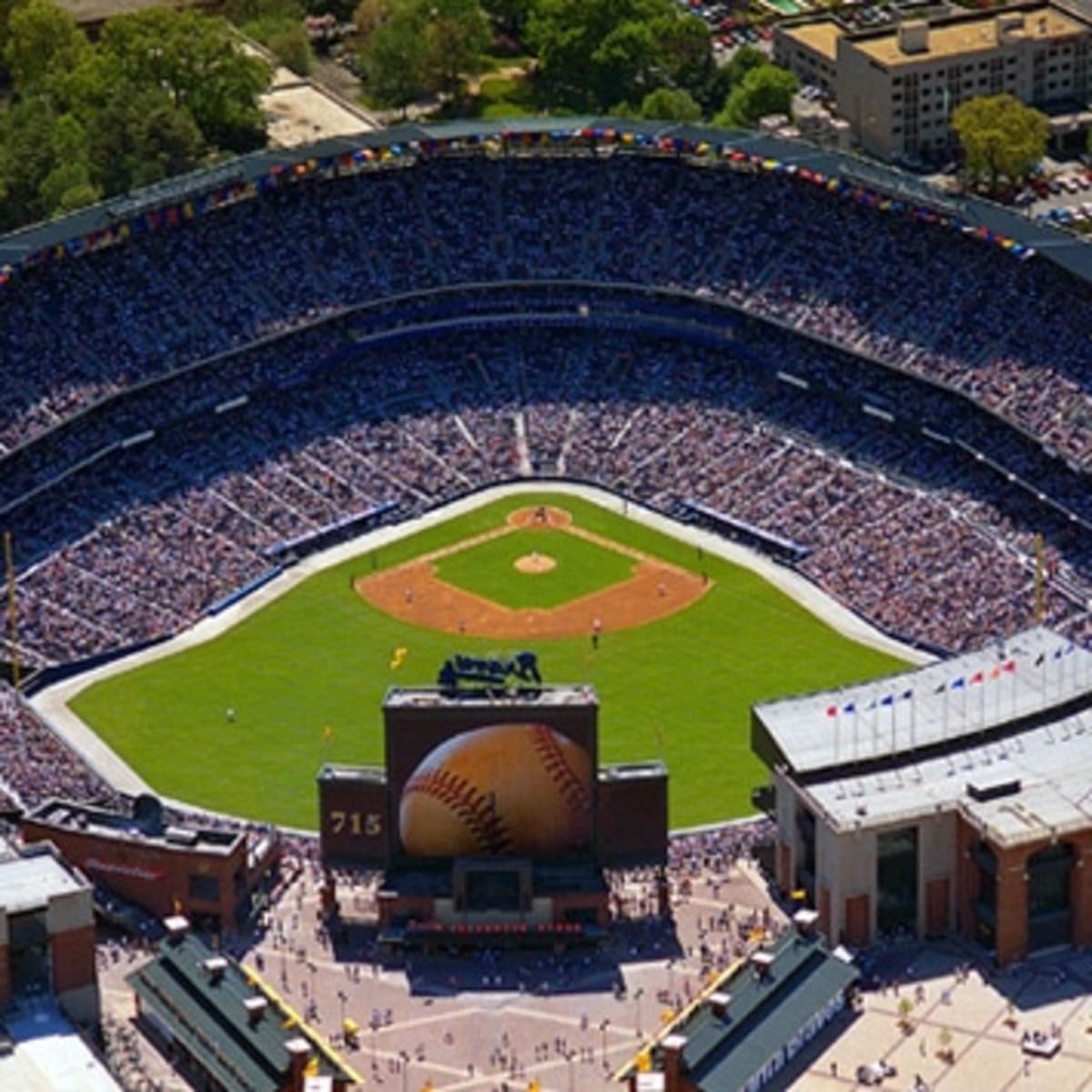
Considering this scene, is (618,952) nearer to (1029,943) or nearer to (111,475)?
(1029,943)

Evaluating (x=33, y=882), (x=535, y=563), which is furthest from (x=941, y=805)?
(x=535, y=563)

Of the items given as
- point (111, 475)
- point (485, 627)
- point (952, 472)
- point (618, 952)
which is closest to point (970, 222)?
point (952, 472)

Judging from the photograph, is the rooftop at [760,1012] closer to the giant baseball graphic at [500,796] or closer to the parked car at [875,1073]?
the parked car at [875,1073]

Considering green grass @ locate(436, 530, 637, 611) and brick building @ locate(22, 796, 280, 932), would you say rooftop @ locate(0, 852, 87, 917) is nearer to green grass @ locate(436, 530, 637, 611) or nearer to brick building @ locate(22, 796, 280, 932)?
brick building @ locate(22, 796, 280, 932)

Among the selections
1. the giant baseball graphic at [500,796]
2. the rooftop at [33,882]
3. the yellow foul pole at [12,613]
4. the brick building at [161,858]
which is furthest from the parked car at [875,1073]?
the yellow foul pole at [12,613]

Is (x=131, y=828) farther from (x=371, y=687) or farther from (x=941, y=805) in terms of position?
(x=941, y=805)

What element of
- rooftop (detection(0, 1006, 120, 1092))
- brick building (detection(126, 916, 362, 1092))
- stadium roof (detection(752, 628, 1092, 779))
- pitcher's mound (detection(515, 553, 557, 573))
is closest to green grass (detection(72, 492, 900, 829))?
pitcher's mound (detection(515, 553, 557, 573))
